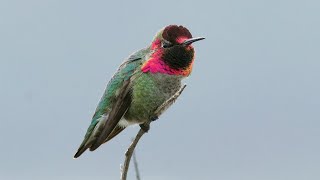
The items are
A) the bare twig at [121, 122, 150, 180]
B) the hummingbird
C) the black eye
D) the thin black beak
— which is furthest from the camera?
the black eye

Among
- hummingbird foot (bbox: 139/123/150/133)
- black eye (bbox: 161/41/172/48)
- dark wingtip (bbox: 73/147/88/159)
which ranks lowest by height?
dark wingtip (bbox: 73/147/88/159)

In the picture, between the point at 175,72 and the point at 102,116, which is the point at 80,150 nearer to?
the point at 102,116

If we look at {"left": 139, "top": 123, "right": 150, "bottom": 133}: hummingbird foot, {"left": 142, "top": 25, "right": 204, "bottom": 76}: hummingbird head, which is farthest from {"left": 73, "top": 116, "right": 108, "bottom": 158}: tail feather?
{"left": 142, "top": 25, "right": 204, "bottom": 76}: hummingbird head

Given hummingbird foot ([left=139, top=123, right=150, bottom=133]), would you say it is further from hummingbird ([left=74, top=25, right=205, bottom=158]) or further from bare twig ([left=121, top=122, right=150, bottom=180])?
bare twig ([left=121, top=122, right=150, bottom=180])

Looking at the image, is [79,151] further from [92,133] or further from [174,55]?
[174,55]

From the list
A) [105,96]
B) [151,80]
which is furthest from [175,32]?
[105,96]

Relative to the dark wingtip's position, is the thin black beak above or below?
above

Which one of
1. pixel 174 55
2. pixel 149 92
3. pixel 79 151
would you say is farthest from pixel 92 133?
pixel 174 55

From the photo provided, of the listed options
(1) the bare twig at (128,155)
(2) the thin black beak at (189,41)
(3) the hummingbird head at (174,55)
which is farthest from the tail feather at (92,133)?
(1) the bare twig at (128,155)
